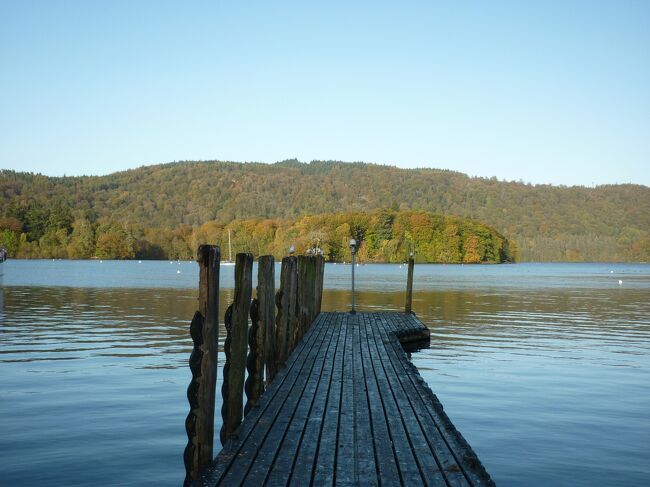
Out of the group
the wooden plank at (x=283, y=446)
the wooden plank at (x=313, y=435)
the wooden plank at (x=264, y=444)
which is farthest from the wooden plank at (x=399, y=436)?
the wooden plank at (x=264, y=444)

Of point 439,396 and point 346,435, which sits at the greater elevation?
point 346,435

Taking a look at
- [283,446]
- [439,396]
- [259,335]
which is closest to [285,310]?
[259,335]

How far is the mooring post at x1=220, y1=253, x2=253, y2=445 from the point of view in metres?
7.86

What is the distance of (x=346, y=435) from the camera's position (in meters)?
7.27

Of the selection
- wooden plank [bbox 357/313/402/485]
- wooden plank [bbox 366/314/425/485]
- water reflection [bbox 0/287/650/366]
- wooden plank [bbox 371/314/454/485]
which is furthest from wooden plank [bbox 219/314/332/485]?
water reflection [bbox 0/287/650/366]

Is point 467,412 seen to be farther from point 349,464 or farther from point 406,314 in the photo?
point 406,314

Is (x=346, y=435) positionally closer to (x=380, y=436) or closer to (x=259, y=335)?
(x=380, y=436)

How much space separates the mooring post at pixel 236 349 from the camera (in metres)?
7.86

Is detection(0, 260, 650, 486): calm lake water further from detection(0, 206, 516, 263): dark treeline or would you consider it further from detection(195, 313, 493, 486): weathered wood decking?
detection(0, 206, 516, 263): dark treeline

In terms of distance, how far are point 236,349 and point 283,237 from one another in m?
155

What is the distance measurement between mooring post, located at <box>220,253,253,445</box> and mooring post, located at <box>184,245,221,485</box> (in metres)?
0.92

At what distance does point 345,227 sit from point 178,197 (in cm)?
5485

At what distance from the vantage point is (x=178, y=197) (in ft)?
646

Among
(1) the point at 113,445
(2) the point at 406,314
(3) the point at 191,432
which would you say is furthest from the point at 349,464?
(2) the point at 406,314
